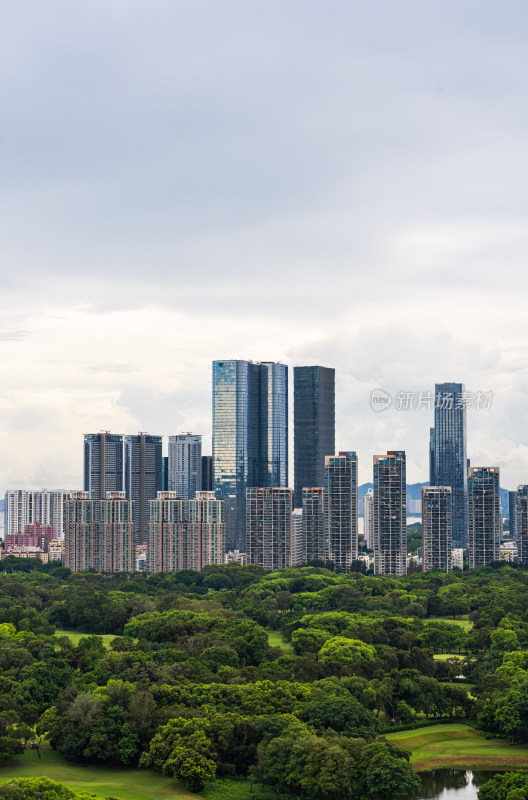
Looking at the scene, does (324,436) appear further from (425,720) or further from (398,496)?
(425,720)

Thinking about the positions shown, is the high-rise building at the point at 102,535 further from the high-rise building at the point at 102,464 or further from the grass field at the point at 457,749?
the grass field at the point at 457,749

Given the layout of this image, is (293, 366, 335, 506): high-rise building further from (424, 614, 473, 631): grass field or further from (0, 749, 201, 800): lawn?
(0, 749, 201, 800): lawn

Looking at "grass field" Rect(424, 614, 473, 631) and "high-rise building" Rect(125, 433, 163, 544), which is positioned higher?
"high-rise building" Rect(125, 433, 163, 544)

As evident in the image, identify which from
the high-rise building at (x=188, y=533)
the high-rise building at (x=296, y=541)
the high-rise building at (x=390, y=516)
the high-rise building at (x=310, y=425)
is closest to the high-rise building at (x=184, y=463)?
the high-rise building at (x=310, y=425)

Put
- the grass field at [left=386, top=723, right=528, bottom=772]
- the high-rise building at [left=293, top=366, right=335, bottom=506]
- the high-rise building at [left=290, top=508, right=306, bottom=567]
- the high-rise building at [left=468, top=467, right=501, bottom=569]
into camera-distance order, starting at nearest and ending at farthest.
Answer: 1. the grass field at [left=386, top=723, right=528, bottom=772]
2. the high-rise building at [left=468, top=467, right=501, bottom=569]
3. the high-rise building at [left=290, top=508, right=306, bottom=567]
4. the high-rise building at [left=293, top=366, right=335, bottom=506]

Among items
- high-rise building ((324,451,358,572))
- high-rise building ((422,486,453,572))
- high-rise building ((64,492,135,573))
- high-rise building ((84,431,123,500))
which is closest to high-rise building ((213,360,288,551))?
high-rise building ((84,431,123,500))

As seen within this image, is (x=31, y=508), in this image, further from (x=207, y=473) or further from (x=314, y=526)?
(x=314, y=526)

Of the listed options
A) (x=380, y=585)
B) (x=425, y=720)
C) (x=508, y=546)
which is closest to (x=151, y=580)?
(x=380, y=585)
